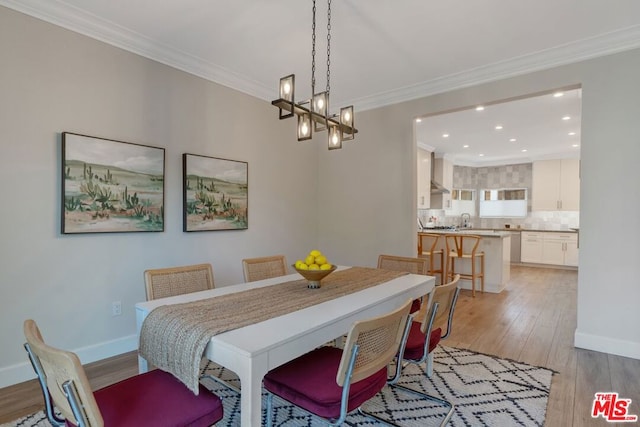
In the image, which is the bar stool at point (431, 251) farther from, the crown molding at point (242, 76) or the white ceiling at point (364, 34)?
the white ceiling at point (364, 34)

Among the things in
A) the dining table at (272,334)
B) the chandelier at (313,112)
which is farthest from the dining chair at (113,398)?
the chandelier at (313,112)

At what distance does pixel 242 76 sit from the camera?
3729mm

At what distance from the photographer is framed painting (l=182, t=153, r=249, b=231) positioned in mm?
3346

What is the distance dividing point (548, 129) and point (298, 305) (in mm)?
5846

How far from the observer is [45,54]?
98.6 inches

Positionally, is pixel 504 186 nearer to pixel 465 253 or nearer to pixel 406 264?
pixel 465 253

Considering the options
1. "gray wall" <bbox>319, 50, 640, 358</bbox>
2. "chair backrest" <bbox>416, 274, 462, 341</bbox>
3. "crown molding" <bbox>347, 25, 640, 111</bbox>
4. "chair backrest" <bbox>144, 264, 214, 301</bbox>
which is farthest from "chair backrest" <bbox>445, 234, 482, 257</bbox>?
"chair backrest" <bbox>144, 264, 214, 301</bbox>

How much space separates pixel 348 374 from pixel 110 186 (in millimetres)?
2474

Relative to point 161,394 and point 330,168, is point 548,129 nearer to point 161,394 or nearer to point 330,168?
point 330,168

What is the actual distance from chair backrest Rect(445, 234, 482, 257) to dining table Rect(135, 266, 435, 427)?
133 inches

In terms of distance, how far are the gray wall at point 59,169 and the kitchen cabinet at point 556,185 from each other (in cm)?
751

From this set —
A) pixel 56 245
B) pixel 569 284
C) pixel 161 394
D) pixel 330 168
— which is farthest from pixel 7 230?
pixel 569 284

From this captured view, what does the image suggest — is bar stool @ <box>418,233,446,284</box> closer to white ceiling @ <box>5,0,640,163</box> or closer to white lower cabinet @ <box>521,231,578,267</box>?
white ceiling @ <box>5,0,640,163</box>

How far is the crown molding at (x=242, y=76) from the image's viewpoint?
2525 millimetres
